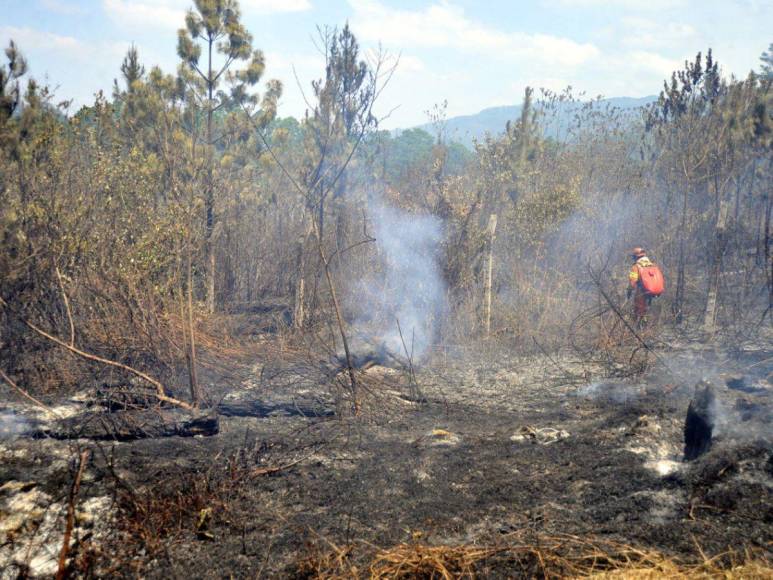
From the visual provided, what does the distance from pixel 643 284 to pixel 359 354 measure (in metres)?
5.66

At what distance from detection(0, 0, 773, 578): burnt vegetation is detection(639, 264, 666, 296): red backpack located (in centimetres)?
62

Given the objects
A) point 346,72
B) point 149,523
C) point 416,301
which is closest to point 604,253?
point 416,301

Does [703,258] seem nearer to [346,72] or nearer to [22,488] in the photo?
[346,72]

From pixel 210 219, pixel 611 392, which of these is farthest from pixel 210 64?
pixel 611 392

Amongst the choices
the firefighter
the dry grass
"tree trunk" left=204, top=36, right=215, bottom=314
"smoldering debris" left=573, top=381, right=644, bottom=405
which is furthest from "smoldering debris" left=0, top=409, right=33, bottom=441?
the firefighter

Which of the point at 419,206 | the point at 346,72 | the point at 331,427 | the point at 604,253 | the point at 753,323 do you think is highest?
the point at 346,72

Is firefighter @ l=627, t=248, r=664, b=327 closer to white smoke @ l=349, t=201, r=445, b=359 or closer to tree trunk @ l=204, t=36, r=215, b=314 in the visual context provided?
white smoke @ l=349, t=201, r=445, b=359

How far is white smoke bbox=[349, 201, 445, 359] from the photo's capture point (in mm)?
11875

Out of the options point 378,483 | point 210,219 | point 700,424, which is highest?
point 210,219

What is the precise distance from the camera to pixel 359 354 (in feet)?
31.1

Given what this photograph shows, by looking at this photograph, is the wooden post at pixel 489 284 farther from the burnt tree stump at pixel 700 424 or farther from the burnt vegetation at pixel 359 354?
the burnt tree stump at pixel 700 424

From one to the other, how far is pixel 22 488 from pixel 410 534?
3.39 meters

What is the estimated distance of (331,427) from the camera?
7309 millimetres

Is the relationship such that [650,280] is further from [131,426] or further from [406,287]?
[131,426]
